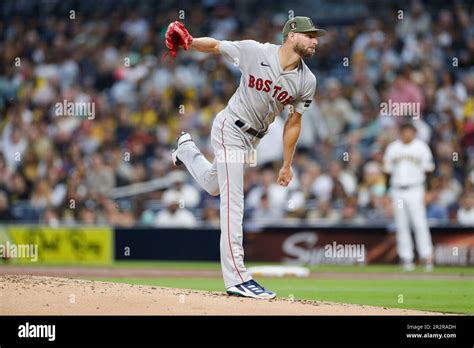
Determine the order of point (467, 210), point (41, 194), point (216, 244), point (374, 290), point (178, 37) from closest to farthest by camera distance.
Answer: point (178, 37), point (374, 290), point (467, 210), point (216, 244), point (41, 194)

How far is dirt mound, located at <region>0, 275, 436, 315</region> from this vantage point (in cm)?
815

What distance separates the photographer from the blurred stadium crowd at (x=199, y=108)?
659 inches

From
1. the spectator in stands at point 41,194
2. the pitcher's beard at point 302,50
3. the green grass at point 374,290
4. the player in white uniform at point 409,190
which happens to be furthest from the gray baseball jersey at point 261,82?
the spectator in stands at point 41,194

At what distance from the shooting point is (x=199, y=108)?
1878 cm

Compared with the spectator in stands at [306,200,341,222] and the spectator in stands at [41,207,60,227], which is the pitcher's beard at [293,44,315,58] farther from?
the spectator in stands at [41,207,60,227]

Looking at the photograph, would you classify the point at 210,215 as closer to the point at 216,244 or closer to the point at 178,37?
the point at 216,244

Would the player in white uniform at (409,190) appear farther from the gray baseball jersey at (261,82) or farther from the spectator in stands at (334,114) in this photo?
the gray baseball jersey at (261,82)

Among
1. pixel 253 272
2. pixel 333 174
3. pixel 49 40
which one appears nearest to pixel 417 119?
pixel 333 174

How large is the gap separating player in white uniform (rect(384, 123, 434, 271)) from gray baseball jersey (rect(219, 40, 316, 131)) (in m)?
6.39

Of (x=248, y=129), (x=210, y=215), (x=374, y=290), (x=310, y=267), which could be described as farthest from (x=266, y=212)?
(x=248, y=129)

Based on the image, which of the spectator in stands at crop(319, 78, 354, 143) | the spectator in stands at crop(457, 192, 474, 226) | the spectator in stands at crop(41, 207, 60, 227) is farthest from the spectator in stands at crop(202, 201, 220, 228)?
the spectator in stands at crop(457, 192, 474, 226)

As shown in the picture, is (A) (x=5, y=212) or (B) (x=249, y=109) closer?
(B) (x=249, y=109)

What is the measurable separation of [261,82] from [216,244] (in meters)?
7.57

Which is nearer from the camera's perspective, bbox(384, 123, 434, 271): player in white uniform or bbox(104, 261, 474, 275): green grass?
bbox(104, 261, 474, 275): green grass
